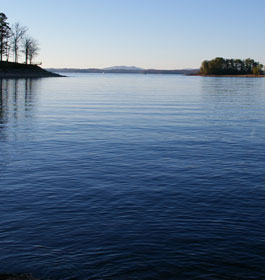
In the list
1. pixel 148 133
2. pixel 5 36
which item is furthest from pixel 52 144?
pixel 5 36

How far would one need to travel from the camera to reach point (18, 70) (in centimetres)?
16050

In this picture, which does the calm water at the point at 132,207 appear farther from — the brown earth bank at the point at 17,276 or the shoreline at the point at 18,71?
the shoreline at the point at 18,71

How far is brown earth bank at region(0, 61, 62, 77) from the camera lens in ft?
490

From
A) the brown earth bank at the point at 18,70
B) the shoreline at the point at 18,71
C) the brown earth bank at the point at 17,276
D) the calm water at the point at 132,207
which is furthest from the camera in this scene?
the brown earth bank at the point at 18,70

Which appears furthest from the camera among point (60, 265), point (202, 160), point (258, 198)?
point (202, 160)

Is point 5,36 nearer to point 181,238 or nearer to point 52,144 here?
point 52,144

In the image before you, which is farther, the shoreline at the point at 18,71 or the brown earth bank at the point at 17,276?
the shoreline at the point at 18,71

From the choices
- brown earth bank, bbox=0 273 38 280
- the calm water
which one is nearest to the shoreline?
the calm water

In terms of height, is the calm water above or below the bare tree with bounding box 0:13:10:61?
below

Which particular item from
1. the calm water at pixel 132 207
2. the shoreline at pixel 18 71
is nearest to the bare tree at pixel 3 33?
the shoreline at pixel 18 71

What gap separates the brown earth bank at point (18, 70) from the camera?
490ft

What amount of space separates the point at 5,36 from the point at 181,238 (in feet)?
544

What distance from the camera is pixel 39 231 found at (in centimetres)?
1046

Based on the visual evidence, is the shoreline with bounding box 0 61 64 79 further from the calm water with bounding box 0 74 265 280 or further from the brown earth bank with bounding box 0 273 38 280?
the brown earth bank with bounding box 0 273 38 280
